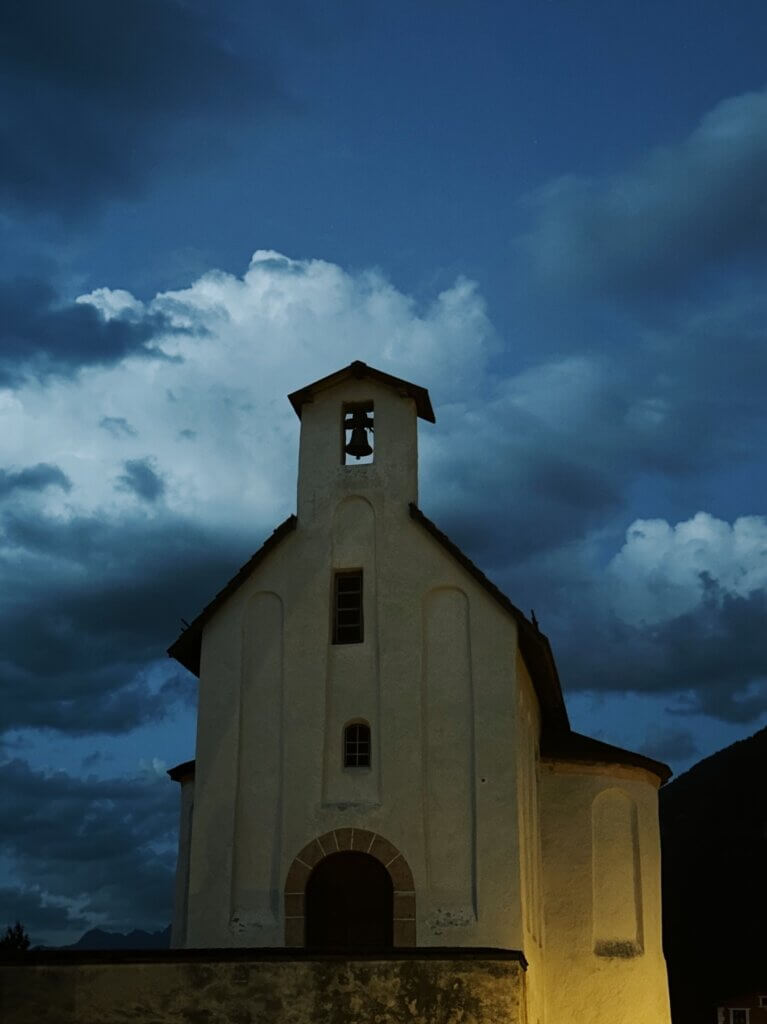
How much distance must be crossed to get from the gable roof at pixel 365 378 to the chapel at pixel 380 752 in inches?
1.9

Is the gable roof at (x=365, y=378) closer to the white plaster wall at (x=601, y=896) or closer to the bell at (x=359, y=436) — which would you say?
the bell at (x=359, y=436)

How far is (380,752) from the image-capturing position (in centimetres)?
2292

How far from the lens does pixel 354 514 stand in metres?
24.8

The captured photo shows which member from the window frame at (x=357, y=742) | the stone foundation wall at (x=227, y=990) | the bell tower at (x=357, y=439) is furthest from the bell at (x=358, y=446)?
the stone foundation wall at (x=227, y=990)

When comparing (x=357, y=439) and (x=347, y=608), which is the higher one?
(x=357, y=439)

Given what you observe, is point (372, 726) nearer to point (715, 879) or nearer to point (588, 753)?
point (588, 753)

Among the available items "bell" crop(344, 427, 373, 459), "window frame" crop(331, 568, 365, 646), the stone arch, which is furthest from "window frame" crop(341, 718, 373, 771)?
"bell" crop(344, 427, 373, 459)

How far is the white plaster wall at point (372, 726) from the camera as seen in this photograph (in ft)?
72.5

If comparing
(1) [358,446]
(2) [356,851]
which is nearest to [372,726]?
(2) [356,851]

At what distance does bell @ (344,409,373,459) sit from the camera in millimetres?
25641

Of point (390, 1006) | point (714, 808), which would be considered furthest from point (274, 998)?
point (714, 808)

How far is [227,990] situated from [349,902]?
17.8ft

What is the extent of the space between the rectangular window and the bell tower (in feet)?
4.25

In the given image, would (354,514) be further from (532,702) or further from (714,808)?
(714,808)
